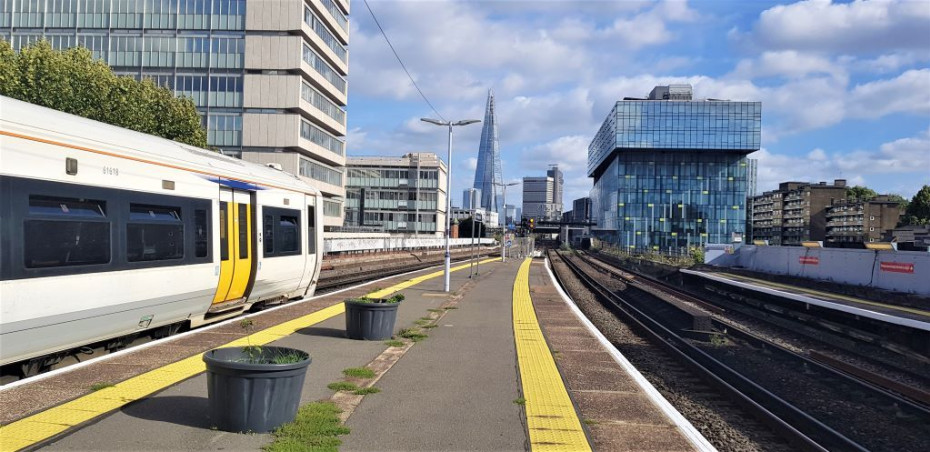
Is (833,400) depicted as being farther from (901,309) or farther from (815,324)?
(901,309)

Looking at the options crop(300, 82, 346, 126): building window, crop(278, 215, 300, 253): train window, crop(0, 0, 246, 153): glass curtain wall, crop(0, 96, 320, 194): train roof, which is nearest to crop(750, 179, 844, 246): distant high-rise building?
crop(300, 82, 346, 126): building window

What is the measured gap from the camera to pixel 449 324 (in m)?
13.7

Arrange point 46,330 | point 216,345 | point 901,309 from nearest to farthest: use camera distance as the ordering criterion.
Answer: point 46,330, point 216,345, point 901,309

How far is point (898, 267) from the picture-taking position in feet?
77.3

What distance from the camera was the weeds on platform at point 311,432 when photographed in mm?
5336

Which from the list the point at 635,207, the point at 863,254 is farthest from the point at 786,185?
the point at 863,254

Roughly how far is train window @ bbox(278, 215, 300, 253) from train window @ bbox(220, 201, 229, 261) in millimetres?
2258

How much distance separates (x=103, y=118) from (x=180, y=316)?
26.9m

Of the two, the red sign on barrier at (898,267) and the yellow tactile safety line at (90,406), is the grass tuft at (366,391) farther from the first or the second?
the red sign on barrier at (898,267)

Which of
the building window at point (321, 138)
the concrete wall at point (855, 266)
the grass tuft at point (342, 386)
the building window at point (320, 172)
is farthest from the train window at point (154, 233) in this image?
the building window at point (320, 172)

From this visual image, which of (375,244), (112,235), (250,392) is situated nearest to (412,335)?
(112,235)

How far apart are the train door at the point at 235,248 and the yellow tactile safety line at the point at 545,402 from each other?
5.59m

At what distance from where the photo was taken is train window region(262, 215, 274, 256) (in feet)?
42.9

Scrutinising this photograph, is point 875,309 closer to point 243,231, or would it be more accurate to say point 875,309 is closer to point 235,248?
point 243,231
